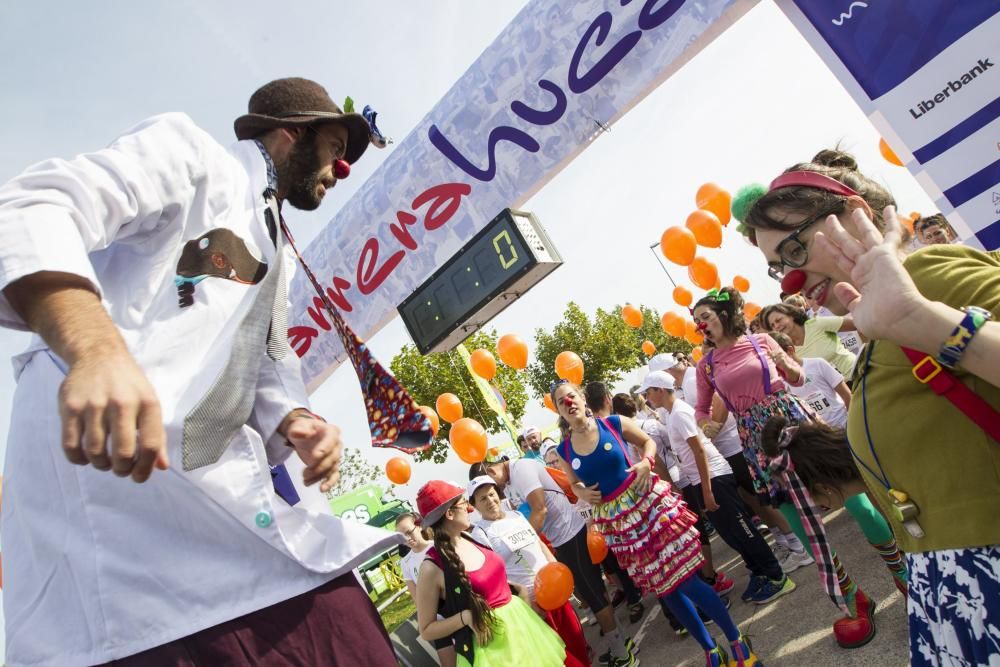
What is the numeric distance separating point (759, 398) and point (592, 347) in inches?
1081

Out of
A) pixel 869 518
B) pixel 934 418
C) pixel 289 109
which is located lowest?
pixel 869 518

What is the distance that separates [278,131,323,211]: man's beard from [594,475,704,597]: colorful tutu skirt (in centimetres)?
295

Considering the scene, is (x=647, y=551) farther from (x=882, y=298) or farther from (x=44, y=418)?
(x=44, y=418)

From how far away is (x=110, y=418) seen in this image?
77 cm

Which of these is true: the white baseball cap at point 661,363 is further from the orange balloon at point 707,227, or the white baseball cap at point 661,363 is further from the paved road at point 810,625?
the paved road at point 810,625

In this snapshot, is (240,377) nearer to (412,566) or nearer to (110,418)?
(110,418)

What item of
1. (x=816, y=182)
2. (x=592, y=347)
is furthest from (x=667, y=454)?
(x=592, y=347)

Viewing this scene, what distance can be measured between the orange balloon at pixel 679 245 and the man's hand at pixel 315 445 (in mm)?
6656

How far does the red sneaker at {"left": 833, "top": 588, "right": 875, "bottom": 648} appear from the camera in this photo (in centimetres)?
307

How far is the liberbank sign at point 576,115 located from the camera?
2.47m

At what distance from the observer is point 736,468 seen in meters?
5.17

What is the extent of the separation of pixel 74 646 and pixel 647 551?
10.9 ft

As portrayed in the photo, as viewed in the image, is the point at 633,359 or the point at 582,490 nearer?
the point at 582,490

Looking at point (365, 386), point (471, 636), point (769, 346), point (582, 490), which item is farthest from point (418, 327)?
point (365, 386)
